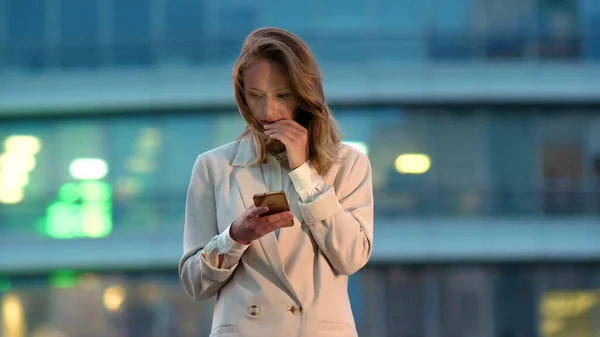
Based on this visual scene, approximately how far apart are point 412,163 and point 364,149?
1.18 metres

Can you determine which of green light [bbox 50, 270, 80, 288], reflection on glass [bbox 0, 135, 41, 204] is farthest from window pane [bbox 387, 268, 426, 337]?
reflection on glass [bbox 0, 135, 41, 204]

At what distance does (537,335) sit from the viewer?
90.9 feet

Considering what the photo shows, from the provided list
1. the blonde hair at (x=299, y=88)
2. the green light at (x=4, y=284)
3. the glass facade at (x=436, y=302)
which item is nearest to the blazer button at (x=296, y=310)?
the blonde hair at (x=299, y=88)

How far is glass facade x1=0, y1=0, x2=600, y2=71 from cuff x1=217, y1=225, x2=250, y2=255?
24.7 m

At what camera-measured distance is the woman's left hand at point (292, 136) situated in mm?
3693

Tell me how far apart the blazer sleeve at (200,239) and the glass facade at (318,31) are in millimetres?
24392

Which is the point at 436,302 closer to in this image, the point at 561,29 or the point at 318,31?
the point at 318,31

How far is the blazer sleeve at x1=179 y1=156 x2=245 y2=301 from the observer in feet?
12.3

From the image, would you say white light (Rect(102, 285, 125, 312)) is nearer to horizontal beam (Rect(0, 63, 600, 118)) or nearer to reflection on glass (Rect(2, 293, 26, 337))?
reflection on glass (Rect(2, 293, 26, 337))

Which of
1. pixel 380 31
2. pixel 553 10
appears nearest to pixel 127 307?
pixel 380 31

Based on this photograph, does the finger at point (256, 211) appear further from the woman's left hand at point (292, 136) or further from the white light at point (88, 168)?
the white light at point (88, 168)

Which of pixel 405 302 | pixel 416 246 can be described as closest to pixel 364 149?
pixel 416 246

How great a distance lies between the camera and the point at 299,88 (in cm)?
368

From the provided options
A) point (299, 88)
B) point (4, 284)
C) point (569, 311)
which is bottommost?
point (299, 88)
